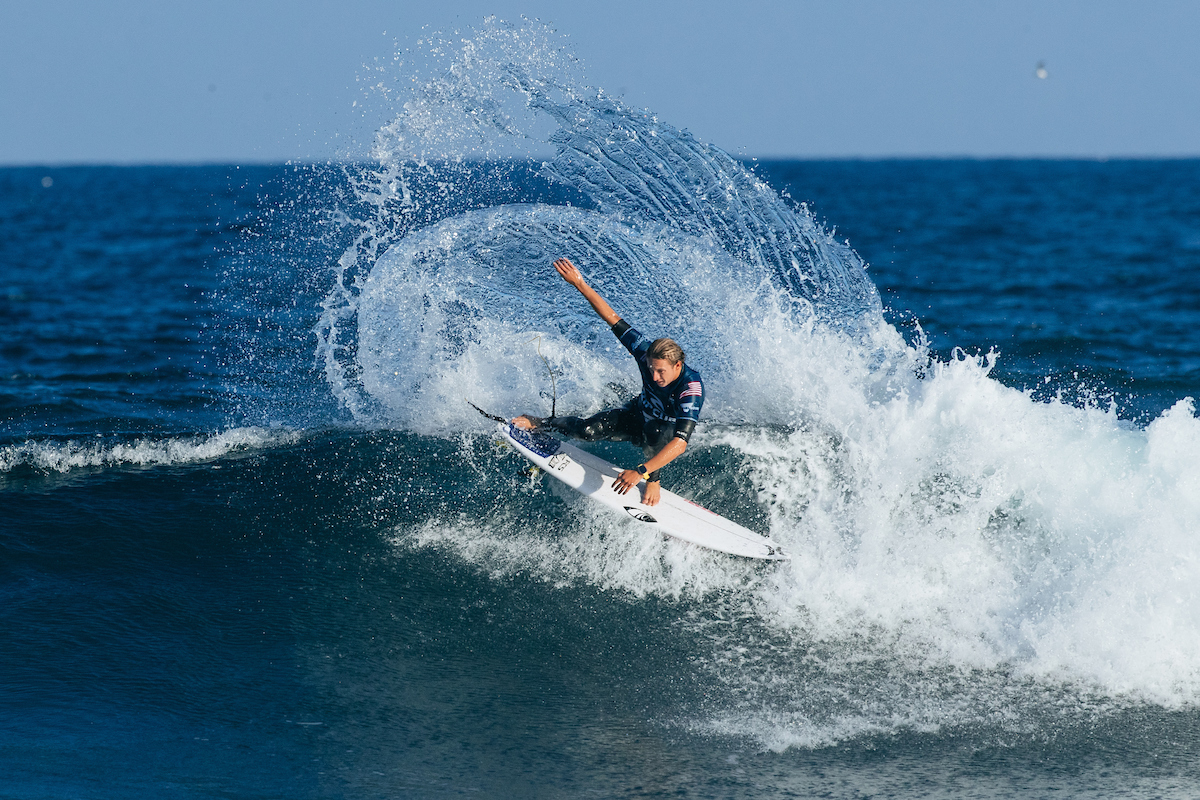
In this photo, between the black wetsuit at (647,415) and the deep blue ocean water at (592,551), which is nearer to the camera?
the deep blue ocean water at (592,551)

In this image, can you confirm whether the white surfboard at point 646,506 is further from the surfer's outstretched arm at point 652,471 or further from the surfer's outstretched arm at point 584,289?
the surfer's outstretched arm at point 584,289

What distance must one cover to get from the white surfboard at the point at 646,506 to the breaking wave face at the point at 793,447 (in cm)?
19

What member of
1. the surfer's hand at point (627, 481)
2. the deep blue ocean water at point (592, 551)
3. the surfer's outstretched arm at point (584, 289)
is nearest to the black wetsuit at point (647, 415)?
the surfer's outstretched arm at point (584, 289)

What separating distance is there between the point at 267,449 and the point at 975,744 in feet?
25.5

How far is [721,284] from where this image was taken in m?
11.6

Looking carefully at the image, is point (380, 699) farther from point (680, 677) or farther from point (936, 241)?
point (936, 241)

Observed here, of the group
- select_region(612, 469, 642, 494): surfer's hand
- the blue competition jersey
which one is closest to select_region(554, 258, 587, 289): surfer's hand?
the blue competition jersey

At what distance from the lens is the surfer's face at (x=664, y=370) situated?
26.0 feet

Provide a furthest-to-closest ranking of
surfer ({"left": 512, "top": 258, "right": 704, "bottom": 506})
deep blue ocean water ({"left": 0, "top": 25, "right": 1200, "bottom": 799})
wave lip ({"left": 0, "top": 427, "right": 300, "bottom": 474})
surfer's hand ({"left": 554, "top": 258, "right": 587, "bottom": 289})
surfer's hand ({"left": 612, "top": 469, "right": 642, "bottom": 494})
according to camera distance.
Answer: wave lip ({"left": 0, "top": 427, "right": 300, "bottom": 474}) → surfer's hand ({"left": 554, "top": 258, "right": 587, "bottom": 289}) → surfer ({"left": 512, "top": 258, "right": 704, "bottom": 506}) → surfer's hand ({"left": 612, "top": 469, "right": 642, "bottom": 494}) → deep blue ocean water ({"left": 0, "top": 25, "right": 1200, "bottom": 799})

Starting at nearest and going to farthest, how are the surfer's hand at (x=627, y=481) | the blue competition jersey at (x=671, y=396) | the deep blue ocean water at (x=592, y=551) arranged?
the deep blue ocean water at (x=592, y=551)
the surfer's hand at (x=627, y=481)
the blue competition jersey at (x=671, y=396)

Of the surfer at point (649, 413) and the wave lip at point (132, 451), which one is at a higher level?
the surfer at point (649, 413)

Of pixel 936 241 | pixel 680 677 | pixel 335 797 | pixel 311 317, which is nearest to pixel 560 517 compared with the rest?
pixel 680 677

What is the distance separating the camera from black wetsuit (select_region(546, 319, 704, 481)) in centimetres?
805

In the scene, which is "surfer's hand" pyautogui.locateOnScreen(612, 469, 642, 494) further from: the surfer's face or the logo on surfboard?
the surfer's face
